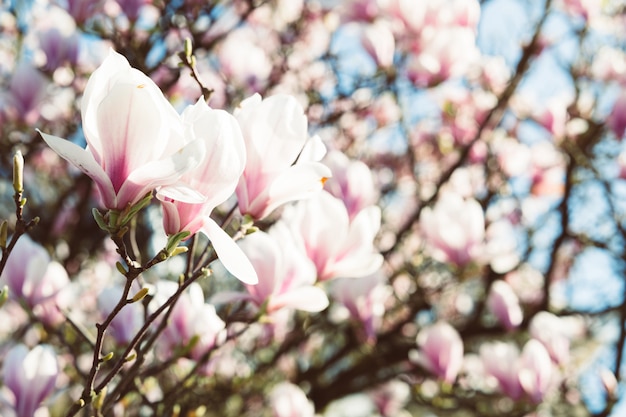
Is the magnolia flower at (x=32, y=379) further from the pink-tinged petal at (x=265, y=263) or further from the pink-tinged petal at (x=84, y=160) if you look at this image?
the pink-tinged petal at (x=84, y=160)

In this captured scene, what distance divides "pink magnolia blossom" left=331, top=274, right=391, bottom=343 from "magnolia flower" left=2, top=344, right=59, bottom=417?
1041 mm

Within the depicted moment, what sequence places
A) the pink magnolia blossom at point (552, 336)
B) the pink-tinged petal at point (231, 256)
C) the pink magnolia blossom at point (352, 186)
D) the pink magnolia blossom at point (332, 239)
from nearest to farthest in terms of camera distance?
the pink-tinged petal at point (231, 256)
the pink magnolia blossom at point (332, 239)
the pink magnolia blossom at point (352, 186)
the pink magnolia blossom at point (552, 336)

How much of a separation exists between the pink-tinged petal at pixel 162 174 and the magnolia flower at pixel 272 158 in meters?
0.23

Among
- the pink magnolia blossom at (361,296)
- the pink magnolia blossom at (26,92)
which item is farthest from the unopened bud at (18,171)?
the pink magnolia blossom at (26,92)

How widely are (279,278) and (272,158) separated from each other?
1.03 feet

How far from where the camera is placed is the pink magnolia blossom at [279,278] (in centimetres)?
125

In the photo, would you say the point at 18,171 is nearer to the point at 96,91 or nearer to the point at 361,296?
the point at 96,91

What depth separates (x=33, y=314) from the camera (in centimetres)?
161

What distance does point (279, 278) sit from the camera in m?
1.25

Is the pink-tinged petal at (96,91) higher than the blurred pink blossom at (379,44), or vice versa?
the pink-tinged petal at (96,91)

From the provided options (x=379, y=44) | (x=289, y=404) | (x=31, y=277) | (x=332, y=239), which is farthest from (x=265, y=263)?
(x=379, y=44)

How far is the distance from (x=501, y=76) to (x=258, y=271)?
11.1ft

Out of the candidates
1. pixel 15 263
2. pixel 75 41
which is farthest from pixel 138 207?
pixel 75 41

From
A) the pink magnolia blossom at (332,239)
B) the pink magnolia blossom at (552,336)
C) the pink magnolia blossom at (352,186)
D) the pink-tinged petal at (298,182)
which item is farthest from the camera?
the pink magnolia blossom at (552,336)
